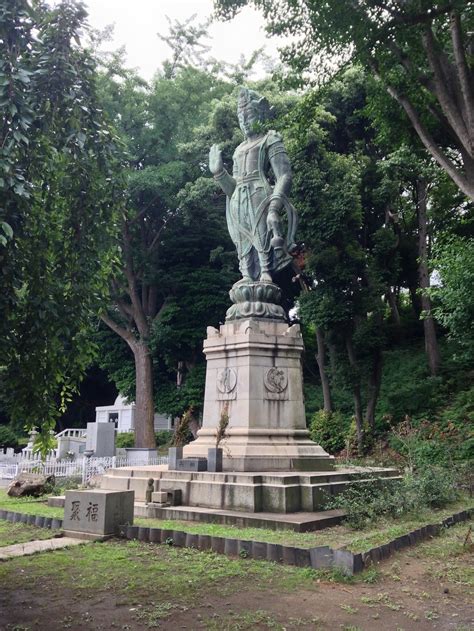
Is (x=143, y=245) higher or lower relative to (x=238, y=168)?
higher

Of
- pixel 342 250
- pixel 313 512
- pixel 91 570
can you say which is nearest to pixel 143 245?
pixel 342 250

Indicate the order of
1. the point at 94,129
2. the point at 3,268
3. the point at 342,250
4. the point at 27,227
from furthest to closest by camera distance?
the point at 342,250 < the point at 94,129 < the point at 27,227 < the point at 3,268

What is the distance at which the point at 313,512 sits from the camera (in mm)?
8391

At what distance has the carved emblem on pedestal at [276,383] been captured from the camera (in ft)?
34.0

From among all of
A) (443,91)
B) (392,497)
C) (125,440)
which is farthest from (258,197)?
(125,440)

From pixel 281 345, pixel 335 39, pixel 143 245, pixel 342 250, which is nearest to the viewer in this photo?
pixel 281 345

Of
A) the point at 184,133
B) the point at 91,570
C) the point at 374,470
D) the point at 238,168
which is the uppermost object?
the point at 184,133

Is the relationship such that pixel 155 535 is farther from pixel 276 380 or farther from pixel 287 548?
pixel 276 380

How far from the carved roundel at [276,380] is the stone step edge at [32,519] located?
4135 millimetres

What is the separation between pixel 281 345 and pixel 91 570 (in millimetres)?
5669

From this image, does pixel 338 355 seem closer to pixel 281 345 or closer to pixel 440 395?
pixel 440 395

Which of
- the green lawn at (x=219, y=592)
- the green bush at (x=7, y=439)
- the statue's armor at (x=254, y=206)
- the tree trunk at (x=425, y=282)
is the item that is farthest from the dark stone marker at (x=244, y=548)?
the green bush at (x=7, y=439)

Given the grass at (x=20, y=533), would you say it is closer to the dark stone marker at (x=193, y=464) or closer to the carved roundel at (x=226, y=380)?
the dark stone marker at (x=193, y=464)

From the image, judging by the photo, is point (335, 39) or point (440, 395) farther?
point (440, 395)
